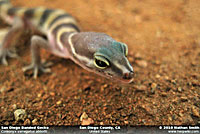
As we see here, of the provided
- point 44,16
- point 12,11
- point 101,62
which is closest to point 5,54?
point 44,16

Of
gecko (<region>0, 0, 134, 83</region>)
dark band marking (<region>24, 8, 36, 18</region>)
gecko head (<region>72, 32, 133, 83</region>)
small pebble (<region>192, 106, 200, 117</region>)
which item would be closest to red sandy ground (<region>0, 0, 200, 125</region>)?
small pebble (<region>192, 106, 200, 117</region>)

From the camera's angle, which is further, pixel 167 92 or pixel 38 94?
pixel 38 94

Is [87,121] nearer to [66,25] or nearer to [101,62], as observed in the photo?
[101,62]

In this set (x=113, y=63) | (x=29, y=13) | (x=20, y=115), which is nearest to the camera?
(x=113, y=63)

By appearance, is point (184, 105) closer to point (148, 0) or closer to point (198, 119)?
point (198, 119)

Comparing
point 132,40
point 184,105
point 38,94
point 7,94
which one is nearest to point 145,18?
point 132,40

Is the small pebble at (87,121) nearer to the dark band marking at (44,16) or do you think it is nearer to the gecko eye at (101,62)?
the gecko eye at (101,62)

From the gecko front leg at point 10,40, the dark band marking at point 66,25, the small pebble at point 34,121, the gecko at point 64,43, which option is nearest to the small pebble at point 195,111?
the gecko at point 64,43
